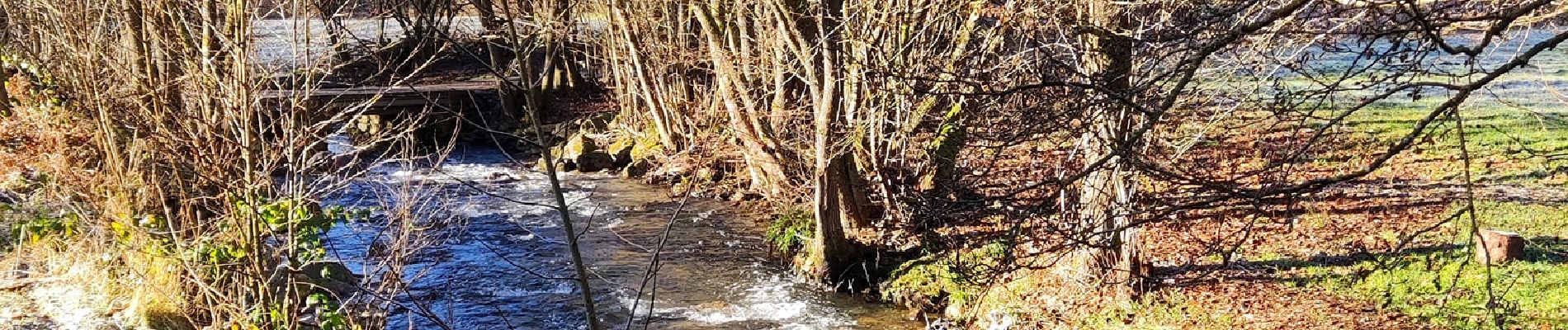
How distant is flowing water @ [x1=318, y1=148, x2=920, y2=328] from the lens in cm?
1125

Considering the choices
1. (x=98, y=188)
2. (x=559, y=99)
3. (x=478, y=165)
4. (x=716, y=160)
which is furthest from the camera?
(x=559, y=99)

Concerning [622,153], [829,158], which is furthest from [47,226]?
[622,153]

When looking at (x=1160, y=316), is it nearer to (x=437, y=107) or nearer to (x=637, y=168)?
(x=637, y=168)

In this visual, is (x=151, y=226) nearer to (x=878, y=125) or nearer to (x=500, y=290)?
(x=500, y=290)

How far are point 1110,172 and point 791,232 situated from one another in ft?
17.4

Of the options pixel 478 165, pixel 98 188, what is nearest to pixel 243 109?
pixel 98 188

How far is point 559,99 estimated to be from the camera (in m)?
24.8

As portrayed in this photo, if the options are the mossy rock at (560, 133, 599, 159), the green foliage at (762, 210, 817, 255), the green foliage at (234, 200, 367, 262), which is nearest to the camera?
the green foliage at (234, 200, 367, 262)

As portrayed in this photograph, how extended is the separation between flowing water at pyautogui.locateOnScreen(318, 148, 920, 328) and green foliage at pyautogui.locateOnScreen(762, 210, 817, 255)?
228 mm

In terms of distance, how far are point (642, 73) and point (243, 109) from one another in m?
10.4

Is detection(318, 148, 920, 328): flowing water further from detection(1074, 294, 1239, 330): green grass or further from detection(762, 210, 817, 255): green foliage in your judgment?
detection(1074, 294, 1239, 330): green grass

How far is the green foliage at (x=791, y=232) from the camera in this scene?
12.8 m

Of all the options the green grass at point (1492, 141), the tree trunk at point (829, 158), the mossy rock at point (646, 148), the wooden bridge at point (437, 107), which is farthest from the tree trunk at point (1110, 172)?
the wooden bridge at point (437, 107)

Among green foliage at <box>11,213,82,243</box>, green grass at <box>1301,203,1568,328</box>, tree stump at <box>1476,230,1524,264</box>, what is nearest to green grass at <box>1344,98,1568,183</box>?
green grass at <box>1301,203,1568,328</box>
